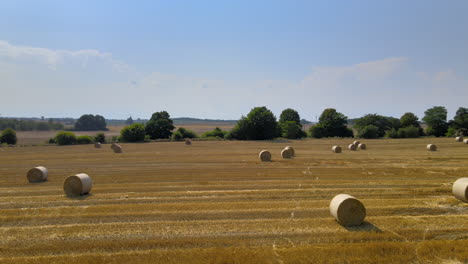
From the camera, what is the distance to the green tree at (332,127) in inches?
3113

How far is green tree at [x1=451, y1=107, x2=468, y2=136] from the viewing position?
7188 centimetres

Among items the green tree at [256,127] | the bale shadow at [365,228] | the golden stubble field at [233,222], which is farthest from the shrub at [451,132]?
the bale shadow at [365,228]

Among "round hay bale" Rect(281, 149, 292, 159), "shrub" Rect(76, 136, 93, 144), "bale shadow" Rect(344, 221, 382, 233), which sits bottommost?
"bale shadow" Rect(344, 221, 382, 233)

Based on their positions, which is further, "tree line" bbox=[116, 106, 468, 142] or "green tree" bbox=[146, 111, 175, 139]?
"green tree" bbox=[146, 111, 175, 139]

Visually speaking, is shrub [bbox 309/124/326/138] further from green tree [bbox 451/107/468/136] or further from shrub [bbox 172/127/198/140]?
shrub [bbox 172/127/198/140]

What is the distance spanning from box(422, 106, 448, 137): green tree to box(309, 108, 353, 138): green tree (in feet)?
62.8

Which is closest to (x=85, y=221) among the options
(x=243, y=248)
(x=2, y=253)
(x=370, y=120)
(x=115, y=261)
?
(x=2, y=253)

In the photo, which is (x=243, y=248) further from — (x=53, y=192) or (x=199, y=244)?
(x=53, y=192)

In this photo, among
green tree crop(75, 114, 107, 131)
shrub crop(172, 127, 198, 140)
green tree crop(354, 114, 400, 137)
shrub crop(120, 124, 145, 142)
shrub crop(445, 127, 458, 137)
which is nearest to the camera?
shrub crop(120, 124, 145, 142)

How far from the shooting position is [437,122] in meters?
78.2

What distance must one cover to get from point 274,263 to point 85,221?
7688 millimetres

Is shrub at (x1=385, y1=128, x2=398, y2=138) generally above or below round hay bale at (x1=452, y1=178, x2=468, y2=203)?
above

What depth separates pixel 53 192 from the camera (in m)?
17.5

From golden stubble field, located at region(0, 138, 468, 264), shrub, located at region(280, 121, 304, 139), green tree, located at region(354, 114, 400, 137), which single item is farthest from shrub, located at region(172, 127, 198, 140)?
golden stubble field, located at region(0, 138, 468, 264)
